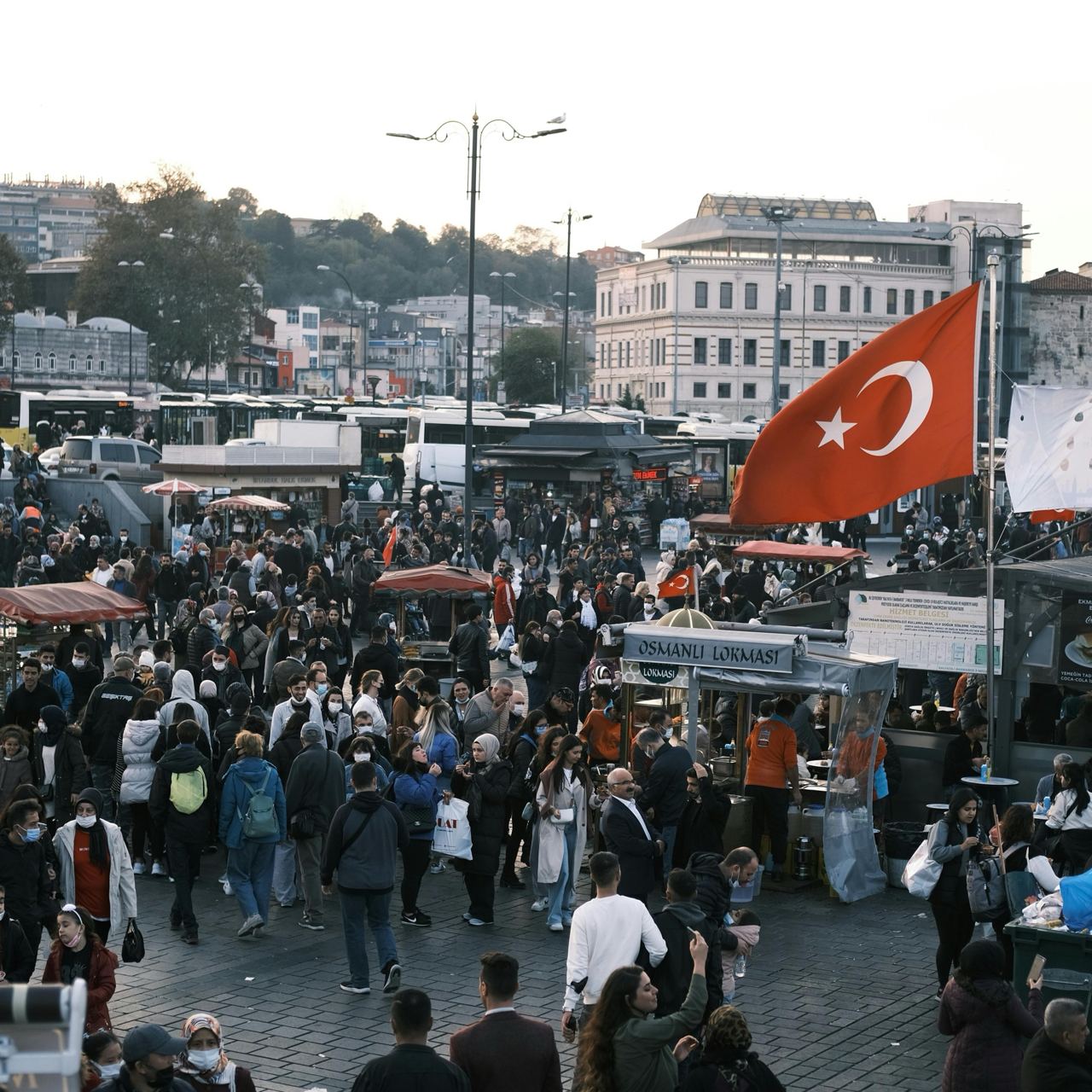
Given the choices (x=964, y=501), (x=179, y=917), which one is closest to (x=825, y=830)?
(x=179, y=917)

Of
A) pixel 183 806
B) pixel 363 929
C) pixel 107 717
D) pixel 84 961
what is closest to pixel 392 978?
pixel 363 929

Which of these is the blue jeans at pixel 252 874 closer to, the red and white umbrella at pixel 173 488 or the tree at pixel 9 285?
the red and white umbrella at pixel 173 488

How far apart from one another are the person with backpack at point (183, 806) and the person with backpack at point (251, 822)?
0.55 ft

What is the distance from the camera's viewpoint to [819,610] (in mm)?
17656

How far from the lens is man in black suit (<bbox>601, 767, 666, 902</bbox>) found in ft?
33.5

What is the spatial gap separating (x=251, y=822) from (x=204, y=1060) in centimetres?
449

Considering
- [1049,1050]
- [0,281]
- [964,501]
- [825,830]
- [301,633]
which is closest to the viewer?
[1049,1050]

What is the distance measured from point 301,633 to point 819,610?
206 inches

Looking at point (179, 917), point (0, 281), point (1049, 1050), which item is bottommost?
point (179, 917)

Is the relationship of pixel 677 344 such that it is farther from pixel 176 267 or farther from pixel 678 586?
pixel 678 586

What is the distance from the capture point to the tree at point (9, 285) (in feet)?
322

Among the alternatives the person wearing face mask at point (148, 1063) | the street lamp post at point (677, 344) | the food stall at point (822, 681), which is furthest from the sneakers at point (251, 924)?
the street lamp post at point (677, 344)

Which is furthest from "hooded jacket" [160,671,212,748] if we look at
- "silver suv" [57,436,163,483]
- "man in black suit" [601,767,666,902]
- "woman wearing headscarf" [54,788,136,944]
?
"silver suv" [57,436,163,483]

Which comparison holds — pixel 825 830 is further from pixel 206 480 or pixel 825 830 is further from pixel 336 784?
pixel 206 480
